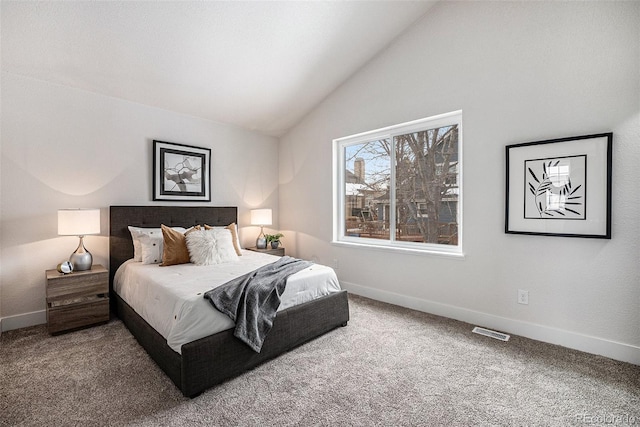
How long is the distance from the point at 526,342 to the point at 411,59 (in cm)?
303

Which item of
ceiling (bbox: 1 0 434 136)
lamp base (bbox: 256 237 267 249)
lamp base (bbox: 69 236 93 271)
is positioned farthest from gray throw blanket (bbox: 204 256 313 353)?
ceiling (bbox: 1 0 434 136)

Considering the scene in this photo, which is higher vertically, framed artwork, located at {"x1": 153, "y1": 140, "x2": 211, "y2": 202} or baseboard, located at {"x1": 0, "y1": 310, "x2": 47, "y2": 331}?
framed artwork, located at {"x1": 153, "y1": 140, "x2": 211, "y2": 202}

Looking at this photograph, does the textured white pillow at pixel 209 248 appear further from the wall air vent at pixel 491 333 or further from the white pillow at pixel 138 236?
the wall air vent at pixel 491 333

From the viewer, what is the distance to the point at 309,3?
2.87 metres

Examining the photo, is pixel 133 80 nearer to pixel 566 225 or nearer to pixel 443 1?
pixel 443 1

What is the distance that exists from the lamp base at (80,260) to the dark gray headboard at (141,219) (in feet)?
1.08

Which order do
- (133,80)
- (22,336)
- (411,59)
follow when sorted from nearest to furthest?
(22,336), (133,80), (411,59)

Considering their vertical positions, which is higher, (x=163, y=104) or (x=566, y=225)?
(x=163, y=104)

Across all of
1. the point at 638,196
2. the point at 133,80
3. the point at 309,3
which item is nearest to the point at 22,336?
the point at 133,80

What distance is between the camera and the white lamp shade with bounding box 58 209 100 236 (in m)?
2.81

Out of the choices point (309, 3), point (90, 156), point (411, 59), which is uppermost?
point (309, 3)

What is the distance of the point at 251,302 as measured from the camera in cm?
222

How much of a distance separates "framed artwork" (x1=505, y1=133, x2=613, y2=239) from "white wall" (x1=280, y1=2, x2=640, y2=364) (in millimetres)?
70

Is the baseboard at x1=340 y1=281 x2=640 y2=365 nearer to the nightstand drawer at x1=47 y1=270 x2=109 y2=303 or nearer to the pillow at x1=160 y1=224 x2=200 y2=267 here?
the pillow at x1=160 y1=224 x2=200 y2=267
